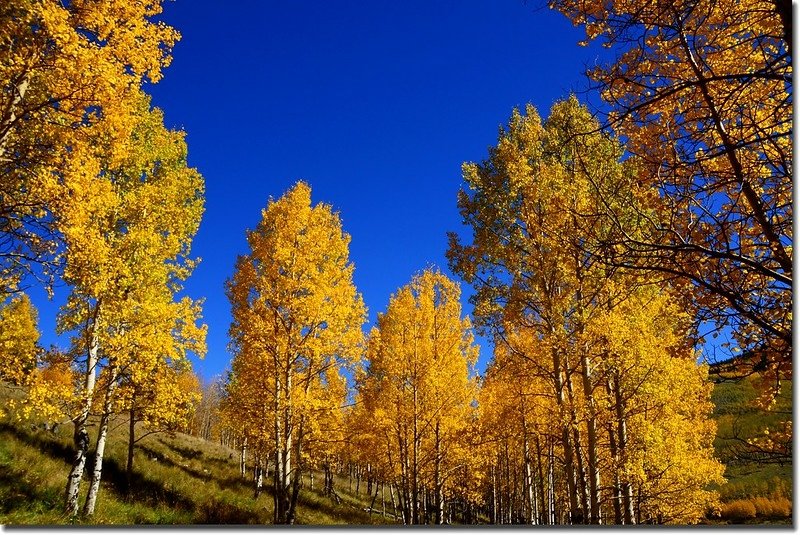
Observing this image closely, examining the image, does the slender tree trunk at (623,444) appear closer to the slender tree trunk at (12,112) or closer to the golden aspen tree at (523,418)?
the golden aspen tree at (523,418)

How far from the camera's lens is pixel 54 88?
5.30m

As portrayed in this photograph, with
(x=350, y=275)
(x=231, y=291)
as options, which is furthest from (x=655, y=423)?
(x=231, y=291)

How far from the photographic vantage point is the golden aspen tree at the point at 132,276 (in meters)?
8.37

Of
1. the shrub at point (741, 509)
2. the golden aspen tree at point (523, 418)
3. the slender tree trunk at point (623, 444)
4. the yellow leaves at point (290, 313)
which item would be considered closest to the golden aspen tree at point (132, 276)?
the yellow leaves at point (290, 313)

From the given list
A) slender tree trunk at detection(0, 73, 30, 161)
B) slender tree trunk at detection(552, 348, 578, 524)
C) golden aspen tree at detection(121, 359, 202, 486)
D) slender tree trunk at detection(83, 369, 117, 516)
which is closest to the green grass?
slender tree trunk at detection(83, 369, 117, 516)

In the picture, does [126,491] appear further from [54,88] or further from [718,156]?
[718,156]

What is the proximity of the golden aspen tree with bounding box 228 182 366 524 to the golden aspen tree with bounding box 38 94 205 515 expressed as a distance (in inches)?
49.2

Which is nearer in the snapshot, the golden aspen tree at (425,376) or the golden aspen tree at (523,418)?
the golden aspen tree at (523,418)

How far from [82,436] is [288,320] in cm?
435

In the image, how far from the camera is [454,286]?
16047 millimetres

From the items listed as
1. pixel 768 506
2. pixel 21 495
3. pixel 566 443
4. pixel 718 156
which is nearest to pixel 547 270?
pixel 566 443

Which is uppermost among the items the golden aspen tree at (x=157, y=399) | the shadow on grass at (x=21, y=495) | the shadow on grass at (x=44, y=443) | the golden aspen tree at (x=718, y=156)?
the golden aspen tree at (x=718, y=156)

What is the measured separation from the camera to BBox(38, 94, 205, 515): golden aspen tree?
27.5ft

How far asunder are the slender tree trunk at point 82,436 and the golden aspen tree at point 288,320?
9.26ft
